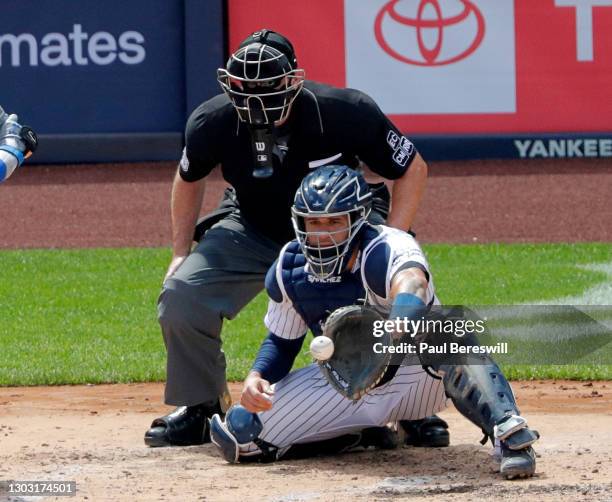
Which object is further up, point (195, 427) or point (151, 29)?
point (151, 29)

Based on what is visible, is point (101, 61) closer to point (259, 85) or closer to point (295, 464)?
point (259, 85)

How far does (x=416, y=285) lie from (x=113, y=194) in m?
8.79

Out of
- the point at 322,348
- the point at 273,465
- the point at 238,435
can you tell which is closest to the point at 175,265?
the point at 238,435

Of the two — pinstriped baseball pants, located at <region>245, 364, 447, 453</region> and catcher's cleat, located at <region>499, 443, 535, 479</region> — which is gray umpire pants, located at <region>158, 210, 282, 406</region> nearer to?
pinstriped baseball pants, located at <region>245, 364, 447, 453</region>

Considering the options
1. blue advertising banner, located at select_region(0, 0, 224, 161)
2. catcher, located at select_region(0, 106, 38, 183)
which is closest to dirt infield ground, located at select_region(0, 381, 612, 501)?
catcher, located at select_region(0, 106, 38, 183)

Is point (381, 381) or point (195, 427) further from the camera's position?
point (195, 427)

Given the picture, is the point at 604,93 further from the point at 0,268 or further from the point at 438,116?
the point at 0,268

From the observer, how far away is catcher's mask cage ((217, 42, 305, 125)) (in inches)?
212

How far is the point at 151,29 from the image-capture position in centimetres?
1348

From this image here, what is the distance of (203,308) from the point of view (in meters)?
5.44

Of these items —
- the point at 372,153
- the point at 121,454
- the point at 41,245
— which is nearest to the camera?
the point at 121,454

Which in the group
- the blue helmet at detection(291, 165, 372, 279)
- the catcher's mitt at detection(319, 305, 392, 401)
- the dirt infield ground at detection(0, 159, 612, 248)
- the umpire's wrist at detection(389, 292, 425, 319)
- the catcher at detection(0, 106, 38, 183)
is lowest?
the dirt infield ground at detection(0, 159, 612, 248)

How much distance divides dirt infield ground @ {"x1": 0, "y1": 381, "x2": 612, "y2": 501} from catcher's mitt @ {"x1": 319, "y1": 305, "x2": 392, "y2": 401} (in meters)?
0.35

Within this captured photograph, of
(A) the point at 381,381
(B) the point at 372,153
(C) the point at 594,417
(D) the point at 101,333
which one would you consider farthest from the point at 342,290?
(D) the point at 101,333
